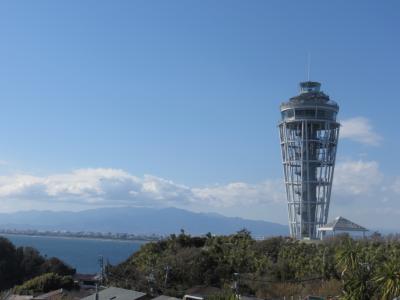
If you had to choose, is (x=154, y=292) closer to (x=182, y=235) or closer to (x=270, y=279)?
(x=270, y=279)

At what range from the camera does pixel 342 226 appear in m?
78.7

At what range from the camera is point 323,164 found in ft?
316

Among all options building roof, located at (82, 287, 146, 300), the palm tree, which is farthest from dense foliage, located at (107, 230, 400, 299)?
the palm tree

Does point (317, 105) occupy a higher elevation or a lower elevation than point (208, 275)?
higher

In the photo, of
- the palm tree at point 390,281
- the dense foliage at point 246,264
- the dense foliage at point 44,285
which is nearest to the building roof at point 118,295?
Result: the dense foliage at point 246,264

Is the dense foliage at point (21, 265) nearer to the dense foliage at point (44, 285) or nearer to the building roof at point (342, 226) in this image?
the dense foliage at point (44, 285)

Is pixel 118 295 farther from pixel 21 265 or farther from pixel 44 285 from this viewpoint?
pixel 21 265

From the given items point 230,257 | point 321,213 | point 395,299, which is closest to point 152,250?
point 230,257

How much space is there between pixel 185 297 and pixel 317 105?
51.2 meters

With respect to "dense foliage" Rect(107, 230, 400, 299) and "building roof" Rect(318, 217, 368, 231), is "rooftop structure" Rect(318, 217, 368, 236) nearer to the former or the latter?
"building roof" Rect(318, 217, 368, 231)

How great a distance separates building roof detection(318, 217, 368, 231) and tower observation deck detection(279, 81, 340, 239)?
14.4m

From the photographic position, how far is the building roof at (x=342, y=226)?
253 feet

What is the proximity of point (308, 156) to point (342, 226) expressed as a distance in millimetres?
19457

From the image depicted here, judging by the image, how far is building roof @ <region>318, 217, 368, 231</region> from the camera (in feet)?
253
